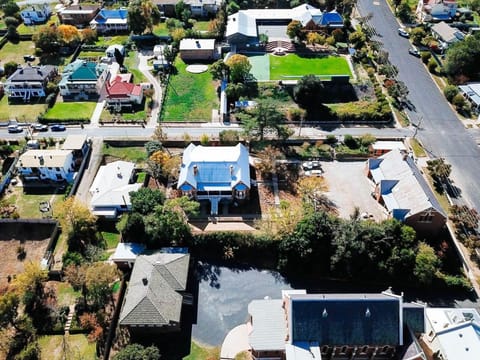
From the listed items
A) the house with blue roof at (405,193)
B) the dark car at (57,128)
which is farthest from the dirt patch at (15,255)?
the house with blue roof at (405,193)

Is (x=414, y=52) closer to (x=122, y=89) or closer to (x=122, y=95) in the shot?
(x=122, y=89)

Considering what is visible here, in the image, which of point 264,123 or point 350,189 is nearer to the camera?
point 350,189

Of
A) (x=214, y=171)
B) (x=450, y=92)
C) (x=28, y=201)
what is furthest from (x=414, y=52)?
(x=28, y=201)

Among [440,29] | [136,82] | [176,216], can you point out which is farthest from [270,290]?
[440,29]

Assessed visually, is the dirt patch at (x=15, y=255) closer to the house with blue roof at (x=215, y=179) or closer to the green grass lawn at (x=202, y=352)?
the house with blue roof at (x=215, y=179)

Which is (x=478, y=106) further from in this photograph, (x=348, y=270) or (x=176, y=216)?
(x=176, y=216)
